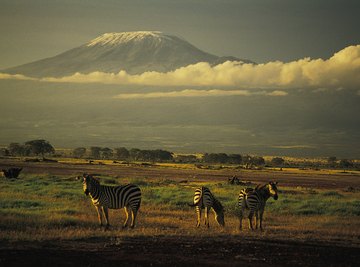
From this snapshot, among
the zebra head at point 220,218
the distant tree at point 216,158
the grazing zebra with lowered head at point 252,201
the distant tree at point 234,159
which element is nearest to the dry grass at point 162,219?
the zebra head at point 220,218

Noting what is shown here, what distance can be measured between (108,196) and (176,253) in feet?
16.9

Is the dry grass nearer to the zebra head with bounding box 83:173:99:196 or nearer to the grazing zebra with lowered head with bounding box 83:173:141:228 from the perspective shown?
the grazing zebra with lowered head with bounding box 83:173:141:228

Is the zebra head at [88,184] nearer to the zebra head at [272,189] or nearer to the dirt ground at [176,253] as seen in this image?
the dirt ground at [176,253]

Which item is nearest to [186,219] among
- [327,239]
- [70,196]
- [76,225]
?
[76,225]

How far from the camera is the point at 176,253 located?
1426 cm

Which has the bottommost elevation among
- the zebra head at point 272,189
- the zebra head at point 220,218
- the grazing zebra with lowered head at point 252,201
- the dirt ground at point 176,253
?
the dirt ground at point 176,253

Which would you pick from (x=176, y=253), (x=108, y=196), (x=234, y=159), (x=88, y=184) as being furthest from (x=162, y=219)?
(x=234, y=159)

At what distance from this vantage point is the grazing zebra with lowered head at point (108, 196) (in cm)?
1862

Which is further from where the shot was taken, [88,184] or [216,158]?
[216,158]

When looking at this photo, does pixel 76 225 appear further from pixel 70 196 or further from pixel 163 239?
pixel 70 196

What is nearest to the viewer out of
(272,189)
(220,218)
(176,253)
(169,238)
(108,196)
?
(176,253)

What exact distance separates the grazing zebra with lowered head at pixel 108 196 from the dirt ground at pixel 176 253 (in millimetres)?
2505

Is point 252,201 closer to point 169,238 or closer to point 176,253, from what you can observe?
point 169,238

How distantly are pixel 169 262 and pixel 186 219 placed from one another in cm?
940
